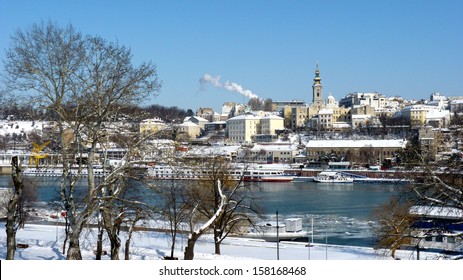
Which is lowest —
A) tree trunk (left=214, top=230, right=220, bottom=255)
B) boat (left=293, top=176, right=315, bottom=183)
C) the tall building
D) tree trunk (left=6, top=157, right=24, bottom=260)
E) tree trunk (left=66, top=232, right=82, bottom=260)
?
boat (left=293, top=176, right=315, bottom=183)

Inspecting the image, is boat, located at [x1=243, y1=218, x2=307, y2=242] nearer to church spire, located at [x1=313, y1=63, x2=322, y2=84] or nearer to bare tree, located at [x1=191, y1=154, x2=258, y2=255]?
bare tree, located at [x1=191, y1=154, x2=258, y2=255]

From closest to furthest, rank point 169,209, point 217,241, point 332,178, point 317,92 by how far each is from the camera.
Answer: point 169,209, point 217,241, point 332,178, point 317,92

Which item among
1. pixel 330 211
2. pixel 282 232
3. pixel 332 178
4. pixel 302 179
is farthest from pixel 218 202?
pixel 302 179

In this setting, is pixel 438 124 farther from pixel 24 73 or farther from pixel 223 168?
pixel 24 73

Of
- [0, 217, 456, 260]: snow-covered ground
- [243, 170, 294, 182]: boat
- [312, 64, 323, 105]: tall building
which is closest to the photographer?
[0, 217, 456, 260]: snow-covered ground

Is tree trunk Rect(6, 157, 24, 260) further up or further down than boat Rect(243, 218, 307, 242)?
further up

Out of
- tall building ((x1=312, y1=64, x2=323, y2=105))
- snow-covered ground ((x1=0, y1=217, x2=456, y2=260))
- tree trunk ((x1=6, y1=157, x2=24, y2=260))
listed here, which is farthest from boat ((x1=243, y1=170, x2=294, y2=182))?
tall building ((x1=312, y1=64, x2=323, y2=105))

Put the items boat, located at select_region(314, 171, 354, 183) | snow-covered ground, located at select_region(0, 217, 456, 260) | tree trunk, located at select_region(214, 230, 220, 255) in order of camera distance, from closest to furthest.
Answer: snow-covered ground, located at select_region(0, 217, 456, 260), tree trunk, located at select_region(214, 230, 220, 255), boat, located at select_region(314, 171, 354, 183)

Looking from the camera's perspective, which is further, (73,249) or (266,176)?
(266,176)

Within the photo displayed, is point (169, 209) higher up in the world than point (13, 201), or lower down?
lower down

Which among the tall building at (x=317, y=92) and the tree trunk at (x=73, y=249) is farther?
the tall building at (x=317, y=92)

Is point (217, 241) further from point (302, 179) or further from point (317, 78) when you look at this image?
point (317, 78)

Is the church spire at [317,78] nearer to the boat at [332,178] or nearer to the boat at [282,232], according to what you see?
the boat at [332,178]

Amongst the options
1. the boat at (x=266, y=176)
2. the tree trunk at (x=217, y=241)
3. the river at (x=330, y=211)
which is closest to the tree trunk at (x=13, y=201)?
the river at (x=330, y=211)
